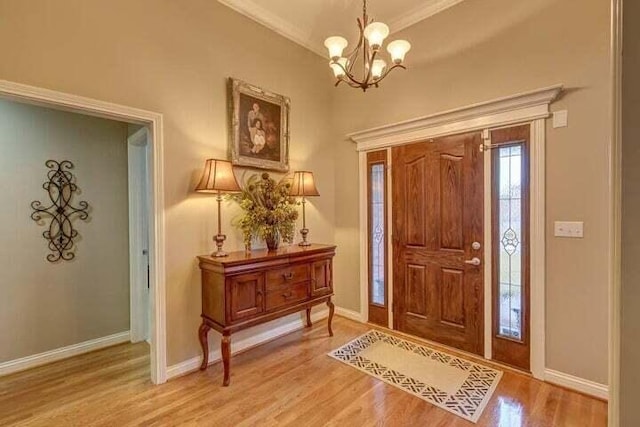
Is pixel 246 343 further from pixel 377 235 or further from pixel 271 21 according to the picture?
pixel 271 21

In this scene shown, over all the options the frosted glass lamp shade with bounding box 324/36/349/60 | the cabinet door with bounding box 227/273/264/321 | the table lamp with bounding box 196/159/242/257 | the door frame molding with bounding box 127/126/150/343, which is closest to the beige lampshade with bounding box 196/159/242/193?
the table lamp with bounding box 196/159/242/257

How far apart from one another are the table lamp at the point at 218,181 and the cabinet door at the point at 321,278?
936 mm

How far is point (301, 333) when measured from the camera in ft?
11.4

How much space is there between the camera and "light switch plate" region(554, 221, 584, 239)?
232 centimetres

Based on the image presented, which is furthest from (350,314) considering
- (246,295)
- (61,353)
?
(61,353)

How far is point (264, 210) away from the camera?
9.82ft

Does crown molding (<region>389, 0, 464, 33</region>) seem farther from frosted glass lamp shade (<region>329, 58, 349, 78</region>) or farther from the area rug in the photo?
the area rug

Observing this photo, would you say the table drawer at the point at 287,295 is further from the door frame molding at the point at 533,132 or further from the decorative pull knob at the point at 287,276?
the door frame molding at the point at 533,132

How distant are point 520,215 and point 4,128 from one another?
4477mm

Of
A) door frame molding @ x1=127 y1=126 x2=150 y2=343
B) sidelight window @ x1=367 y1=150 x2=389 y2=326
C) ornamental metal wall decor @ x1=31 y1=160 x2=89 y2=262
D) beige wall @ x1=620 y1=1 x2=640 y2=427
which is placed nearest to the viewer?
beige wall @ x1=620 y1=1 x2=640 y2=427

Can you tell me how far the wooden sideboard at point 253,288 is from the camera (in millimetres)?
2473

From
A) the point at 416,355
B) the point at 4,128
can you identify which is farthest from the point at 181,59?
the point at 416,355

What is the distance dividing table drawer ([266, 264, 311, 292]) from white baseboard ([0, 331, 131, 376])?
1.85 metres

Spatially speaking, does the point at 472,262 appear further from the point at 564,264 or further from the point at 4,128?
the point at 4,128
